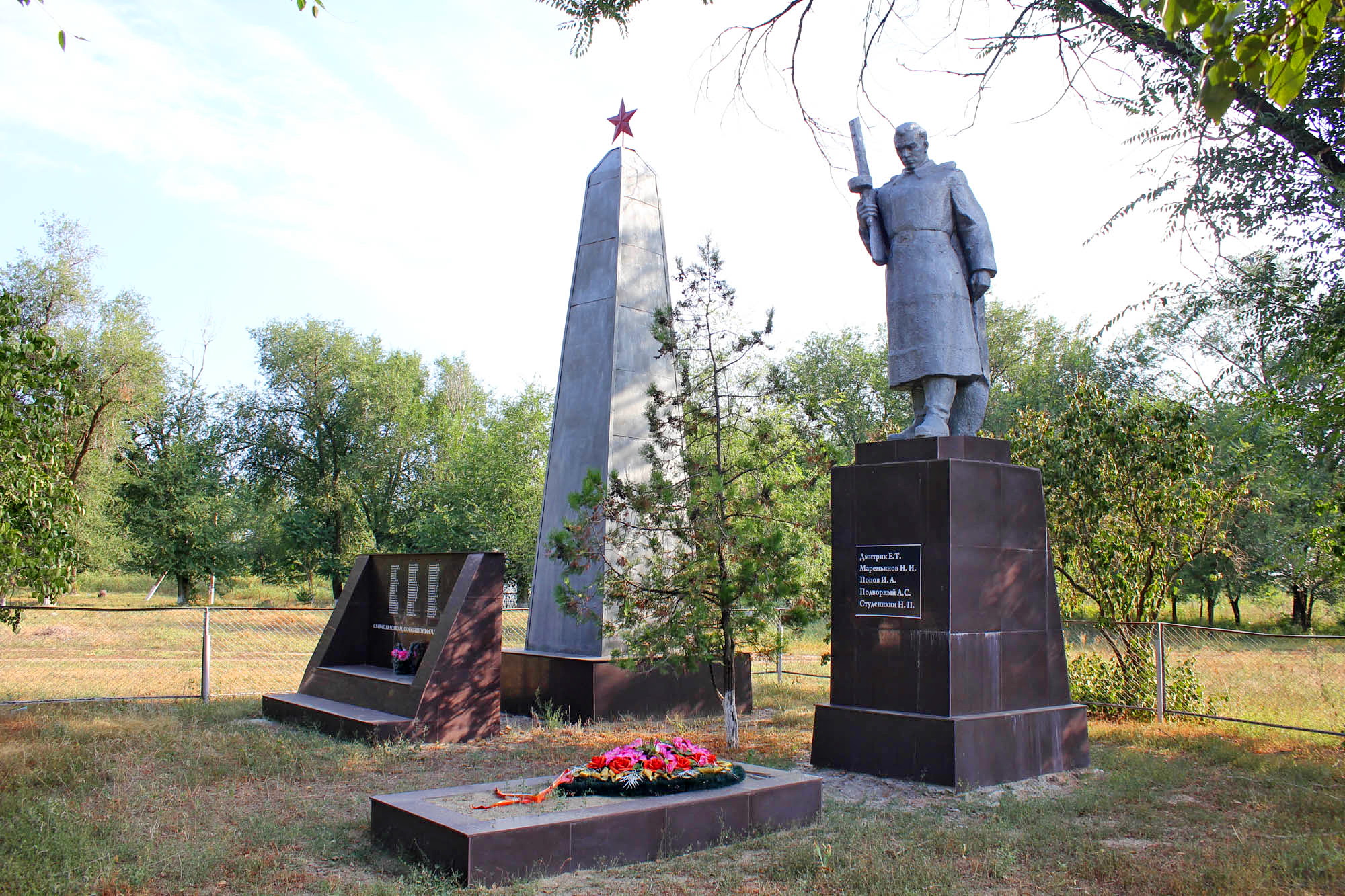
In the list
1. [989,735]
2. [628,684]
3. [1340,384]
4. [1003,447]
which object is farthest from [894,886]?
[1340,384]

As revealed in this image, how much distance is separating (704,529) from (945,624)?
2.17 m

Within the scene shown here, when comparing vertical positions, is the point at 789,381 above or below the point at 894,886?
above

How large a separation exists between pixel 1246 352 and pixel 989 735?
6005mm

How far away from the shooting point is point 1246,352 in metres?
10.5

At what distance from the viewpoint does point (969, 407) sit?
8.41 metres

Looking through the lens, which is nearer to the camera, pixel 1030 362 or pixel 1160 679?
pixel 1160 679

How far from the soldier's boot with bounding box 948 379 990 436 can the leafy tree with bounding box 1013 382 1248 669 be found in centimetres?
359

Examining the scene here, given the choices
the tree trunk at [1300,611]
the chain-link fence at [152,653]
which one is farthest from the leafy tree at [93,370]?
the tree trunk at [1300,611]

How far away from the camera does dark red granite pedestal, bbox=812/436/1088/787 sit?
731 cm

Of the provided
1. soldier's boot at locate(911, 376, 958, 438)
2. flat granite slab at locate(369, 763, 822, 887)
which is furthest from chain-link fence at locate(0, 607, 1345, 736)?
flat granite slab at locate(369, 763, 822, 887)

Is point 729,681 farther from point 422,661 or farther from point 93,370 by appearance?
point 93,370

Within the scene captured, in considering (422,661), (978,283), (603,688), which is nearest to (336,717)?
(422,661)

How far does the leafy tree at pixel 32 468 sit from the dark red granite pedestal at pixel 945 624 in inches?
247

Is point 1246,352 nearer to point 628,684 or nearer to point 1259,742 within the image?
point 1259,742
